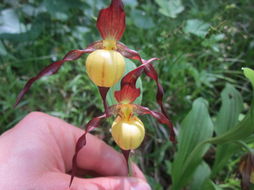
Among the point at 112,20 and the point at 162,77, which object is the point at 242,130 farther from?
the point at 162,77

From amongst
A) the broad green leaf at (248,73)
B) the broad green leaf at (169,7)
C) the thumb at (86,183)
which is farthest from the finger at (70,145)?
the broad green leaf at (169,7)

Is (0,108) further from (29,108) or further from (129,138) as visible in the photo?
(129,138)

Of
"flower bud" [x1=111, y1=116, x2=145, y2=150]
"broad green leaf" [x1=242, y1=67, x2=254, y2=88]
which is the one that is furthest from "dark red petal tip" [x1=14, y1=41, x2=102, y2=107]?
"broad green leaf" [x1=242, y1=67, x2=254, y2=88]

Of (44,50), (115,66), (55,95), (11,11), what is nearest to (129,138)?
(115,66)

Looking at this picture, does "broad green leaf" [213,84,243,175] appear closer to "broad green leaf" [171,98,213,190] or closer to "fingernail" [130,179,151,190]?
"broad green leaf" [171,98,213,190]

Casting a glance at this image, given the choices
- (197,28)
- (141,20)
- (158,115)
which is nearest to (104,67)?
(158,115)

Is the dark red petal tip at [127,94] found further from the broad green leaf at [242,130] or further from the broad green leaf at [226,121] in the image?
the broad green leaf at [226,121]
